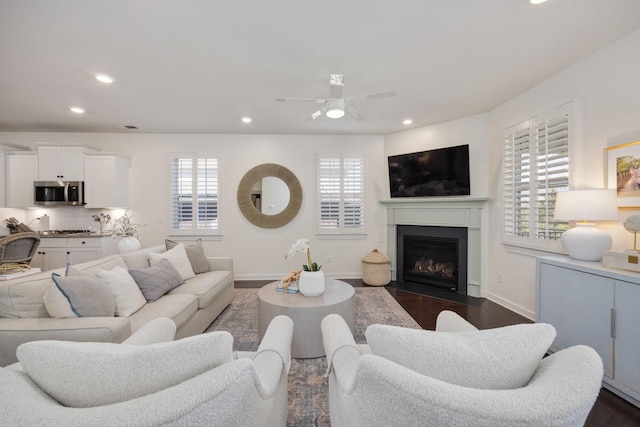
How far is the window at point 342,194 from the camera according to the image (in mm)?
4949

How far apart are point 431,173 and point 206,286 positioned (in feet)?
12.1

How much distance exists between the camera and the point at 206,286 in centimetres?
290

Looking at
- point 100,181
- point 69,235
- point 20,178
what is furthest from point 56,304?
point 20,178

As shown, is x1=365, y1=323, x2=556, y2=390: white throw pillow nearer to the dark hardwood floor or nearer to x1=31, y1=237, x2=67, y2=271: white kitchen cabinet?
the dark hardwood floor

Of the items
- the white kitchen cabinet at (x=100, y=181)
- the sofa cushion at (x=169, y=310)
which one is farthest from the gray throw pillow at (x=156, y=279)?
the white kitchen cabinet at (x=100, y=181)

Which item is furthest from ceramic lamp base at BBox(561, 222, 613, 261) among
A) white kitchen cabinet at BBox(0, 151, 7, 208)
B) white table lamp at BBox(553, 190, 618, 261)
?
white kitchen cabinet at BBox(0, 151, 7, 208)

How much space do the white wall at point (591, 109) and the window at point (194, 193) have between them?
4.73 metres

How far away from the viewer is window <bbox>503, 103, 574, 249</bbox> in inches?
109

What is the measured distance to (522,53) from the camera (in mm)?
2424

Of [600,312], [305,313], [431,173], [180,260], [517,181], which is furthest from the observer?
[431,173]

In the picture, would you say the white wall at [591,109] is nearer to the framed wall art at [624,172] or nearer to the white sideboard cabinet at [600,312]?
the framed wall art at [624,172]

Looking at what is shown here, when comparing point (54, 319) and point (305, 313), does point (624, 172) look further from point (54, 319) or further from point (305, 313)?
point (54, 319)

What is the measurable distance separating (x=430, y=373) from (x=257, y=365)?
0.74m

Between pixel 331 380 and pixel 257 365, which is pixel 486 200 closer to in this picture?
pixel 331 380
